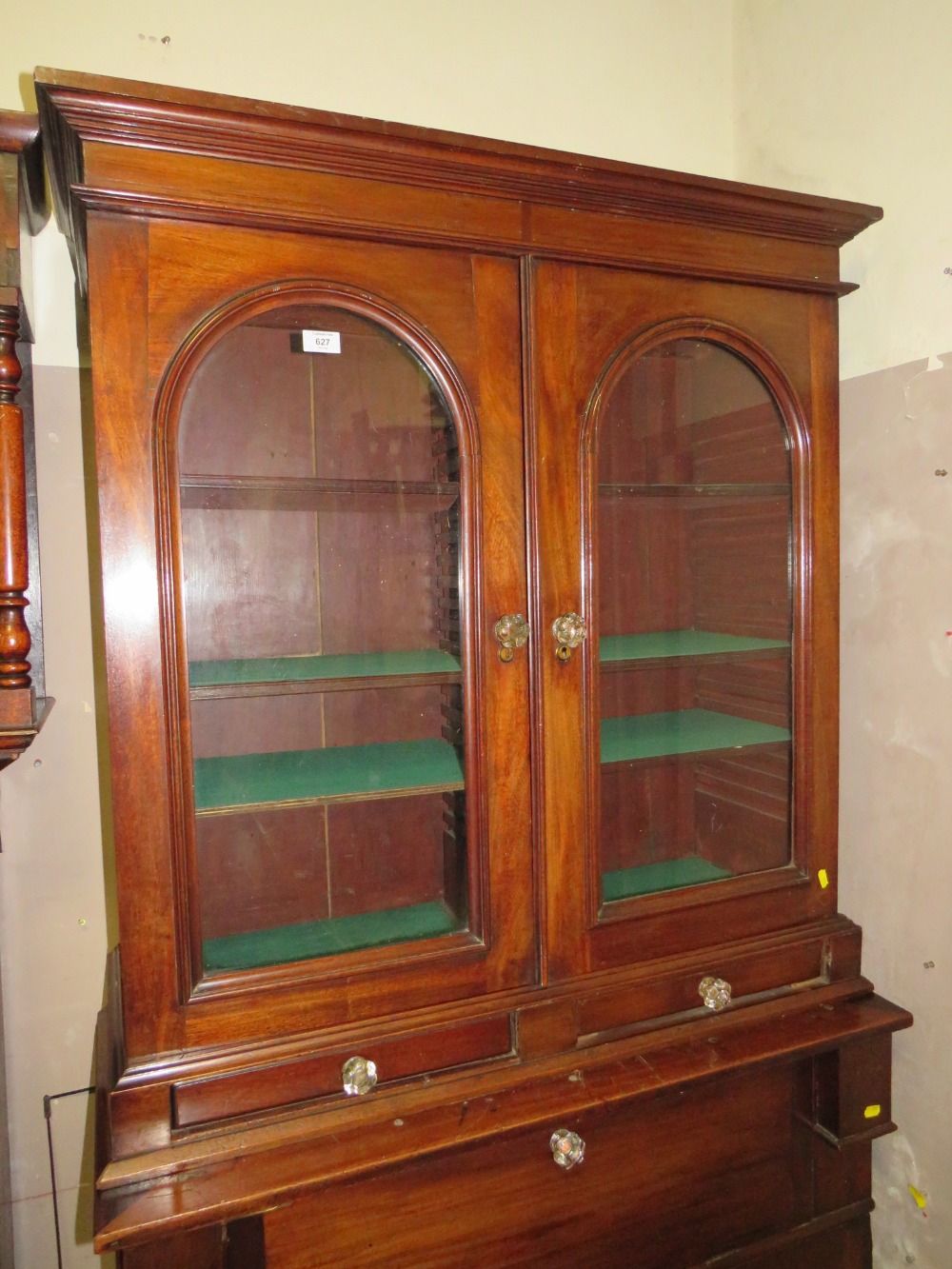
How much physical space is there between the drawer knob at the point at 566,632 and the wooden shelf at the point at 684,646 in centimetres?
10

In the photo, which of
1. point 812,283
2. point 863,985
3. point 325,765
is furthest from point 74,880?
point 812,283

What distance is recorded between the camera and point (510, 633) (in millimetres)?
1016

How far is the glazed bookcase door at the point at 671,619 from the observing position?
1.06 metres

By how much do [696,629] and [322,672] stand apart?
58 cm

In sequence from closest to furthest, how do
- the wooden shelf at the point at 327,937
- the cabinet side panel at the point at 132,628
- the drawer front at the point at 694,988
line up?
the cabinet side panel at the point at 132,628, the wooden shelf at the point at 327,937, the drawer front at the point at 694,988

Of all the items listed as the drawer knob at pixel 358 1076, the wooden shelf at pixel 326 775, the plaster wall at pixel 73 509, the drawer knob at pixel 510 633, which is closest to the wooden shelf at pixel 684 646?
the drawer knob at pixel 510 633

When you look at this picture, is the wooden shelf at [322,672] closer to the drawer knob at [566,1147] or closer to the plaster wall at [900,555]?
the drawer knob at [566,1147]

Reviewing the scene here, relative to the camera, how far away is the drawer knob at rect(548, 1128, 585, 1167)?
3.31 feet

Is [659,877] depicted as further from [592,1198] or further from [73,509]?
[73,509]

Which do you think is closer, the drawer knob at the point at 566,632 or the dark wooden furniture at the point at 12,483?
the dark wooden furniture at the point at 12,483

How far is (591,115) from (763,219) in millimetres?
677

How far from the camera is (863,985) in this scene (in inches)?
48.0

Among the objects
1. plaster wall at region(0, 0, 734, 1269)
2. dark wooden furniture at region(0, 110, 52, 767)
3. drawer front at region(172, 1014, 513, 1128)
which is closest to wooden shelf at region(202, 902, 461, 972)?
drawer front at region(172, 1014, 513, 1128)

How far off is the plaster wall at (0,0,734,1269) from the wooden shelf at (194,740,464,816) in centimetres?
44
